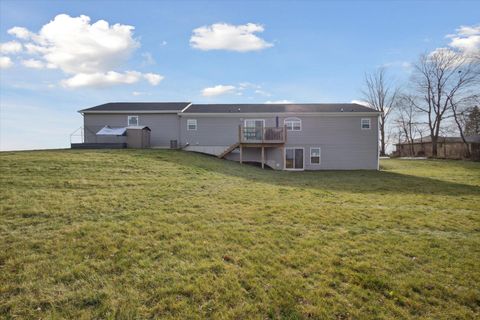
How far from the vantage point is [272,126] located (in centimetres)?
2220

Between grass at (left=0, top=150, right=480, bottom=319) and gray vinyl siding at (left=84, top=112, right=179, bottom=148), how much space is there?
14.1 m

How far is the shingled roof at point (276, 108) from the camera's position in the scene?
22.6 metres

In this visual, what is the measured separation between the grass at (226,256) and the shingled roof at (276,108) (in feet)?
48.3

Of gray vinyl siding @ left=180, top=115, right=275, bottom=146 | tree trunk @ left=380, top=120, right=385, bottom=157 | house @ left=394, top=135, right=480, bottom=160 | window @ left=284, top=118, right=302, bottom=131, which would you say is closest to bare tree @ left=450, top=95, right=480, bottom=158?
house @ left=394, top=135, right=480, bottom=160

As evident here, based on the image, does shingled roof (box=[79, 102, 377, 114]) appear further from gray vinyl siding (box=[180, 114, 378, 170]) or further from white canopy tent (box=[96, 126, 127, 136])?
white canopy tent (box=[96, 126, 127, 136])

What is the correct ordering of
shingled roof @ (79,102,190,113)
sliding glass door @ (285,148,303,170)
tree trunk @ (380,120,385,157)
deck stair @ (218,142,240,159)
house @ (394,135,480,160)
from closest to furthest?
deck stair @ (218,142,240,159), sliding glass door @ (285,148,303,170), shingled roof @ (79,102,190,113), house @ (394,135,480,160), tree trunk @ (380,120,385,157)

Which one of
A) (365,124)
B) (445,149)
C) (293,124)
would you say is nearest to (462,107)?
(445,149)

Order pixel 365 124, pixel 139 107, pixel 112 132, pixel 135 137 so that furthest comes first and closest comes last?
pixel 139 107 → pixel 365 124 → pixel 112 132 → pixel 135 137

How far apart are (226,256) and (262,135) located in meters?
17.1

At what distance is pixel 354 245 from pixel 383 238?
34.5 inches

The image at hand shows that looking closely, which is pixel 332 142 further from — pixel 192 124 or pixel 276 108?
pixel 192 124

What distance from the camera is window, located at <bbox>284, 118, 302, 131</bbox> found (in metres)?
22.2

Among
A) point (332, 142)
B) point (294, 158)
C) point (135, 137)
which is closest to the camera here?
point (135, 137)

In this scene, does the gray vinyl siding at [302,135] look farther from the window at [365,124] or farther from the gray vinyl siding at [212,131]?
the window at [365,124]
